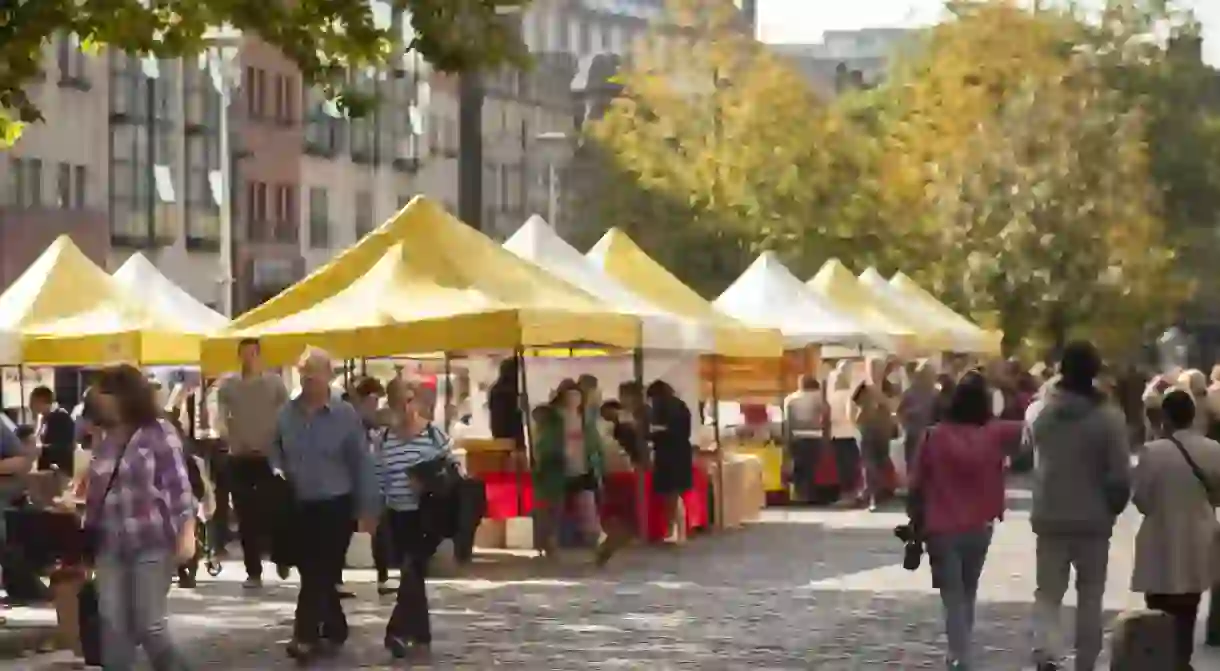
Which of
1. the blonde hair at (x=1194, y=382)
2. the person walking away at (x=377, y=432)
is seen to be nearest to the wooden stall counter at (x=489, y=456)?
the person walking away at (x=377, y=432)

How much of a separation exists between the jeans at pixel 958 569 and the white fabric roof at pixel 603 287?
1275cm

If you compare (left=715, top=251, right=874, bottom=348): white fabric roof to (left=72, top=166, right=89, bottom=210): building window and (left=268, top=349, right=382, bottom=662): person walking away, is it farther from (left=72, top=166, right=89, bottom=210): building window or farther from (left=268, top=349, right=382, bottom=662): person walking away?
(left=72, top=166, right=89, bottom=210): building window

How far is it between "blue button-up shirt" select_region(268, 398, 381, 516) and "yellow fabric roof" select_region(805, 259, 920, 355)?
25.3m

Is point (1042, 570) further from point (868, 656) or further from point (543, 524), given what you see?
point (543, 524)

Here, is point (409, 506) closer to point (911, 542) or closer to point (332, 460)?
point (332, 460)

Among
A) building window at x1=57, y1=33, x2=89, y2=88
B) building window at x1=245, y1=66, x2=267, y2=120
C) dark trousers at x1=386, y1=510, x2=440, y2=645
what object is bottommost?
dark trousers at x1=386, y1=510, x2=440, y2=645

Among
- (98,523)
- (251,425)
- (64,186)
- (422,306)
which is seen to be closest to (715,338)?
(422,306)

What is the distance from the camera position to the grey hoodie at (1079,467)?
14719 millimetres

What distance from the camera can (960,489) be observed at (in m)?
15.1

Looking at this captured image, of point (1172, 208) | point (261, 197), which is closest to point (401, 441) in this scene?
point (261, 197)

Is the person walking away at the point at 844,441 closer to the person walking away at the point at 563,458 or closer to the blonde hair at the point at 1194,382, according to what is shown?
the person walking away at the point at 563,458

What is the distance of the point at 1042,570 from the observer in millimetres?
14898

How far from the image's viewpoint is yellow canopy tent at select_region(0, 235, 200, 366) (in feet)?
98.6

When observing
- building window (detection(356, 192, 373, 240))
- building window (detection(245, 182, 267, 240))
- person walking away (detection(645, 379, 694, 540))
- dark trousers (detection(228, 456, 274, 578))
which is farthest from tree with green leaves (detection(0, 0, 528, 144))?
building window (detection(356, 192, 373, 240))
